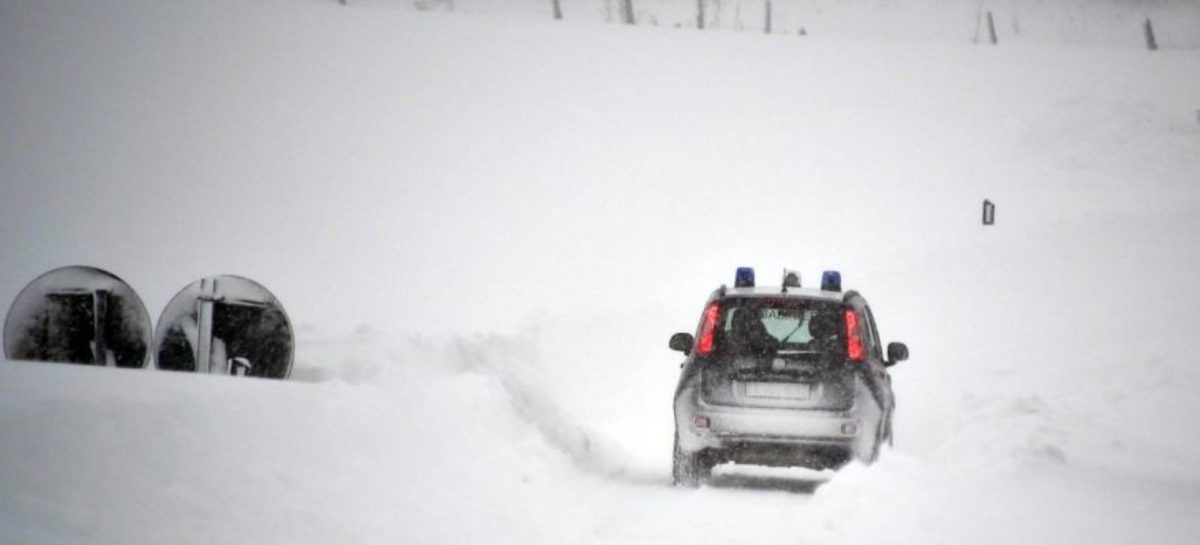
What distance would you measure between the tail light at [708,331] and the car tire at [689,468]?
2.48 feet

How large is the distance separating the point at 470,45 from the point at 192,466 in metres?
40.8

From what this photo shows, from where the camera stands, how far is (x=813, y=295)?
12.5 m

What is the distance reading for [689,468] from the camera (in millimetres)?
12672

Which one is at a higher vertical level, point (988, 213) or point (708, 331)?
point (988, 213)

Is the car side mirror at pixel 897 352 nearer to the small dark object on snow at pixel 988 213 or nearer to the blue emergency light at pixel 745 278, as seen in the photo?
the blue emergency light at pixel 745 278

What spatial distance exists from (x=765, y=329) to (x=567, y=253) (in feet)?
71.2

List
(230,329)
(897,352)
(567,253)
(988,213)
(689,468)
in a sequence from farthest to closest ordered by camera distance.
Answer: (988,213) < (567,253) < (897,352) < (689,468) < (230,329)

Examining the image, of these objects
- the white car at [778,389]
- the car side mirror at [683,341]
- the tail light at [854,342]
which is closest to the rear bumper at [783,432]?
the white car at [778,389]

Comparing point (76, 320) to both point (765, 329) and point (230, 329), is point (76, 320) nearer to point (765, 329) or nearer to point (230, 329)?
point (230, 329)

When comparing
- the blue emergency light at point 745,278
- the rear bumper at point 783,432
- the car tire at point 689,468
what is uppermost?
the blue emergency light at point 745,278

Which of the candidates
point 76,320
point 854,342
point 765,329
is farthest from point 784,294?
point 76,320

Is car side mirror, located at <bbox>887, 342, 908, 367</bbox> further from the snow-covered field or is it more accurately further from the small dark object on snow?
the small dark object on snow

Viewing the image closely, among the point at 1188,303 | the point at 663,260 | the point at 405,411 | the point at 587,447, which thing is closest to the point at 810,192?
the point at 663,260

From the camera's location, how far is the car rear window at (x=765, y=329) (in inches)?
489
